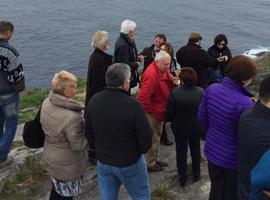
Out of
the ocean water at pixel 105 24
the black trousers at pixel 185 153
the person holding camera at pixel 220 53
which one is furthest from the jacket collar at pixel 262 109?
the ocean water at pixel 105 24

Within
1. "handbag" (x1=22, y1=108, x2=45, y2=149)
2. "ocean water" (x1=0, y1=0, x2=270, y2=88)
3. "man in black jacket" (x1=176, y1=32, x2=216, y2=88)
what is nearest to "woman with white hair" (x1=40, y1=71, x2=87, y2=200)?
"handbag" (x1=22, y1=108, x2=45, y2=149)

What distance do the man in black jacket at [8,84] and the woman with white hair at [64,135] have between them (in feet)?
4.87

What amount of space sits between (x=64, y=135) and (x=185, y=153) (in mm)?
2330

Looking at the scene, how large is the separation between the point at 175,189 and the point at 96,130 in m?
2.51

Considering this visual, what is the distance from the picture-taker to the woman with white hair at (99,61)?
755 cm

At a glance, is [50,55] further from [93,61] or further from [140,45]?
[93,61]

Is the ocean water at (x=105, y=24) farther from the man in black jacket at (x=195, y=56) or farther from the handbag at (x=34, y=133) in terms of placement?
the handbag at (x=34, y=133)

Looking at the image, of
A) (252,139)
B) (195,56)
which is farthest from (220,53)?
(252,139)

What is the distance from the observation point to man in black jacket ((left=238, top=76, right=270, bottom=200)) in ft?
13.4

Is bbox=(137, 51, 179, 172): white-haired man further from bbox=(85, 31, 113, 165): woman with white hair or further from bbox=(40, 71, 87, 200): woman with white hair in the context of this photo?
bbox=(40, 71, 87, 200): woman with white hair

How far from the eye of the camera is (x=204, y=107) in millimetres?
5645

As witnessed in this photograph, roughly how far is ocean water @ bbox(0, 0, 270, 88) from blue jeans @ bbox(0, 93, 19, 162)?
2577 cm

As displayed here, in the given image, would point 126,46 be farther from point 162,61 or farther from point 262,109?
point 262,109

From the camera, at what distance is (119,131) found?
5.20 metres
